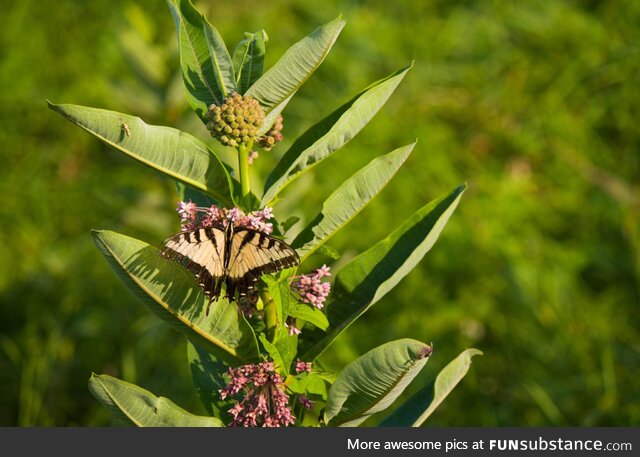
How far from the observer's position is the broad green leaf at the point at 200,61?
1375 millimetres

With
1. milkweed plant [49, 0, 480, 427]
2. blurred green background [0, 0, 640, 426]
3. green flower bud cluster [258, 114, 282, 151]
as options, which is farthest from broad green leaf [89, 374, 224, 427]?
blurred green background [0, 0, 640, 426]

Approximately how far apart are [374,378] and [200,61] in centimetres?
62

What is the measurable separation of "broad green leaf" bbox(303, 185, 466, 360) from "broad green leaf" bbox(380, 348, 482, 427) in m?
0.19

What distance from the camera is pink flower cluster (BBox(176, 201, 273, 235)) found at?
132 centimetres

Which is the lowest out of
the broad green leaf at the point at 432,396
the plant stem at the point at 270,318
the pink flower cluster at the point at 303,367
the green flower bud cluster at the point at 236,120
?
the broad green leaf at the point at 432,396

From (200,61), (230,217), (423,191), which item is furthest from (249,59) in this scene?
(423,191)

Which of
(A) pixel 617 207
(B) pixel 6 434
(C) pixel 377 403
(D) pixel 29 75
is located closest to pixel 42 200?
(D) pixel 29 75

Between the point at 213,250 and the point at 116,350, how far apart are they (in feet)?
7.25

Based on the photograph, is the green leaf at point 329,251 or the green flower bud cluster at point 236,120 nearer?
the green flower bud cluster at point 236,120

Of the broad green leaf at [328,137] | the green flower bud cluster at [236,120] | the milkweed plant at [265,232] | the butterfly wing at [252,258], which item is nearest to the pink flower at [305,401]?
the milkweed plant at [265,232]

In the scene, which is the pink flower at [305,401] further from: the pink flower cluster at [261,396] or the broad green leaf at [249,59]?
the broad green leaf at [249,59]

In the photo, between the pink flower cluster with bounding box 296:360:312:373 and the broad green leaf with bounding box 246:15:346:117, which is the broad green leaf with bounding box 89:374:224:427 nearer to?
the pink flower cluster with bounding box 296:360:312:373

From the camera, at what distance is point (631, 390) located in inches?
119

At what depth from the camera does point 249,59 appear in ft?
4.59
